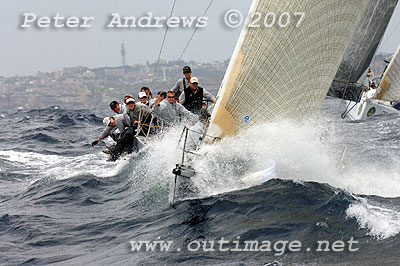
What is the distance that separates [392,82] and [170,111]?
10.9m

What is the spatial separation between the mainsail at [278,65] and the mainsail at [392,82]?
10099mm

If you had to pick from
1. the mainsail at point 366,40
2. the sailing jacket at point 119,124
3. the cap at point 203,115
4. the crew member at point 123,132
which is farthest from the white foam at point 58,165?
the mainsail at point 366,40

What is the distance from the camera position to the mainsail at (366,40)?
31.2 ft

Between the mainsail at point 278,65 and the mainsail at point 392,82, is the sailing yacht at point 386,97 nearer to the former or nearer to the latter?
the mainsail at point 392,82

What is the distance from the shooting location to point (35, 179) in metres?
9.03

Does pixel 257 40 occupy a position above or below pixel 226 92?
above

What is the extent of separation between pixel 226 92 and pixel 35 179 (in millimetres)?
4735

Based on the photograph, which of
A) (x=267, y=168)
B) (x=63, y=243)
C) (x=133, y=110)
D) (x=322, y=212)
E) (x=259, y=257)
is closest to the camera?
(x=259, y=257)

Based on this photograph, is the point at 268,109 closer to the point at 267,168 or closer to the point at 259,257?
the point at 267,168

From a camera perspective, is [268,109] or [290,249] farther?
[268,109]

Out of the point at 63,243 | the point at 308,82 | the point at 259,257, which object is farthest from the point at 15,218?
the point at 308,82

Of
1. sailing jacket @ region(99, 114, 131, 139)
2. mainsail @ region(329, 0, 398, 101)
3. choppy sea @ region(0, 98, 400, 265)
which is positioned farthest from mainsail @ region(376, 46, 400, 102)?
sailing jacket @ region(99, 114, 131, 139)

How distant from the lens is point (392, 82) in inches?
622

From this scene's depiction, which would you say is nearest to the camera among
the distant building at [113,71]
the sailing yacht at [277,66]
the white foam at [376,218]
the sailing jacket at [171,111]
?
the white foam at [376,218]
